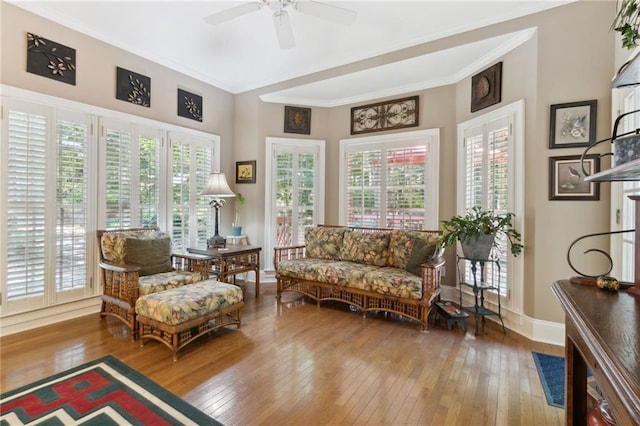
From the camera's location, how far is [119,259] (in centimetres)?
309

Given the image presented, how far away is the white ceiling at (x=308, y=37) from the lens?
2922 millimetres

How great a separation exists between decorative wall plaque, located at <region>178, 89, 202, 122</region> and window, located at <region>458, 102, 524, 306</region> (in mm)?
3713

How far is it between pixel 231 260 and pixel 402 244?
7.10 ft

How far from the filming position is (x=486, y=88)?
3.42 metres

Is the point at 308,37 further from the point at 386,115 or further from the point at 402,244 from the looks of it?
the point at 402,244

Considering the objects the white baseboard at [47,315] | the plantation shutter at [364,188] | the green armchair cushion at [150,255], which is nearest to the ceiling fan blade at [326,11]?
the plantation shutter at [364,188]

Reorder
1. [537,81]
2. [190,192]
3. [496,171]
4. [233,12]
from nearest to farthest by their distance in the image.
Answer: [233,12] → [537,81] → [496,171] → [190,192]

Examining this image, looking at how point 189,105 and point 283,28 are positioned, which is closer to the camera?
point 283,28

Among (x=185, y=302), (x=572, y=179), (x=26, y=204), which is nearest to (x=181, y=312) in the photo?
(x=185, y=302)

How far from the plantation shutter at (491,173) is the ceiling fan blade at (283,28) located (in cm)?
239

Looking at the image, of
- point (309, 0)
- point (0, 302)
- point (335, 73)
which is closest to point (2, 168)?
point (0, 302)

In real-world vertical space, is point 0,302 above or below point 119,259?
below

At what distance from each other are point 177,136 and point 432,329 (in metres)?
4.04

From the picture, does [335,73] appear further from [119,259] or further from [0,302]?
[0,302]
